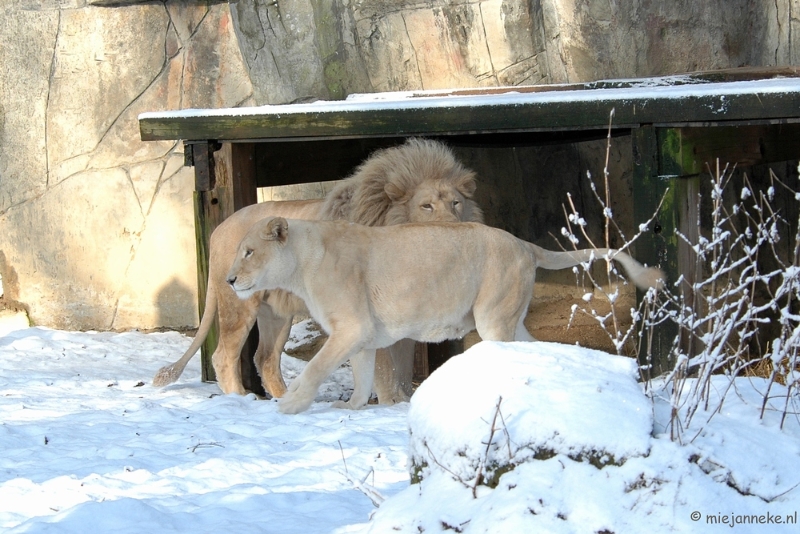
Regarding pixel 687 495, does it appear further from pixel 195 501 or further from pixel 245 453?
pixel 245 453

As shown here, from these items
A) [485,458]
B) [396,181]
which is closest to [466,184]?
[396,181]

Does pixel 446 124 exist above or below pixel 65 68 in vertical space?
below

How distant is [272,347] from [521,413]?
13.4 ft

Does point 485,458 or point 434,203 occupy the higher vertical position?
point 434,203

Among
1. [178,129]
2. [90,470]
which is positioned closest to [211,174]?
[178,129]

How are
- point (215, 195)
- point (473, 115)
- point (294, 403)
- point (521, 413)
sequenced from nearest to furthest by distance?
1. point (521, 413)
2. point (294, 403)
3. point (473, 115)
4. point (215, 195)

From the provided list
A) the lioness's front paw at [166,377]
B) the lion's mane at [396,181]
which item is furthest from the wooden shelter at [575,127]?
the lioness's front paw at [166,377]

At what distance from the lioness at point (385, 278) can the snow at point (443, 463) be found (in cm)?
46

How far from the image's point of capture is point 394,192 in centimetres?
664

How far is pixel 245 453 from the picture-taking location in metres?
4.82

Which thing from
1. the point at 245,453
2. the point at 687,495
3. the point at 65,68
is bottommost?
the point at 245,453

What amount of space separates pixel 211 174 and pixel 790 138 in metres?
3.98

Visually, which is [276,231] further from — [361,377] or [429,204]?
[429,204]

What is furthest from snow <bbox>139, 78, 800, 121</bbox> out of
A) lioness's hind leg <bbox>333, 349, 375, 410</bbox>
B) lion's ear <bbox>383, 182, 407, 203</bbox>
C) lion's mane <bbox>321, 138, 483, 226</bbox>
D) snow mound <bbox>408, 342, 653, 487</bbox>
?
snow mound <bbox>408, 342, 653, 487</bbox>
